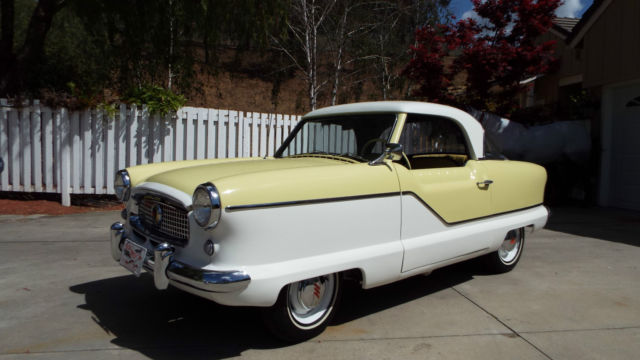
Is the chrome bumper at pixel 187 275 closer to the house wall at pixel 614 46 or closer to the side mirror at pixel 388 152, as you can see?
the side mirror at pixel 388 152

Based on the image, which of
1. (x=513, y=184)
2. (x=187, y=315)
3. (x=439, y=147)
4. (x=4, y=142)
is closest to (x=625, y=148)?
(x=513, y=184)

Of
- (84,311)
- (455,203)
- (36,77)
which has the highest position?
(36,77)

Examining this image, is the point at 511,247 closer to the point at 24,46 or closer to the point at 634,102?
the point at 634,102

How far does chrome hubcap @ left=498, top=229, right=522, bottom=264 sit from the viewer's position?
5.01m

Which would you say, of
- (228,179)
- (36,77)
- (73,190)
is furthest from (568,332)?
(36,77)

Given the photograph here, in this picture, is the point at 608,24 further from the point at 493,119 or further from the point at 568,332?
the point at 568,332

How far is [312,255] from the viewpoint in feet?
10.1

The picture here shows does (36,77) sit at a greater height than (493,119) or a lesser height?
greater

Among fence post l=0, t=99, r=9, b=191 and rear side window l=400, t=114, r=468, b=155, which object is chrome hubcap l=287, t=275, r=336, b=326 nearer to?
rear side window l=400, t=114, r=468, b=155

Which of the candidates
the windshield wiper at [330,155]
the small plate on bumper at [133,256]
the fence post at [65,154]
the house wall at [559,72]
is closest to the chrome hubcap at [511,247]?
the windshield wiper at [330,155]

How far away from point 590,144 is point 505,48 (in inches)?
97.9

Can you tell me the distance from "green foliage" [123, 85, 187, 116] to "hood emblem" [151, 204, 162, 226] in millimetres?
5461

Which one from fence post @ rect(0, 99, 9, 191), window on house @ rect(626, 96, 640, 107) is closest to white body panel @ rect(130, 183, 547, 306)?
fence post @ rect(0, 99, 9, 191)

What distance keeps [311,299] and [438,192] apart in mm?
1338
